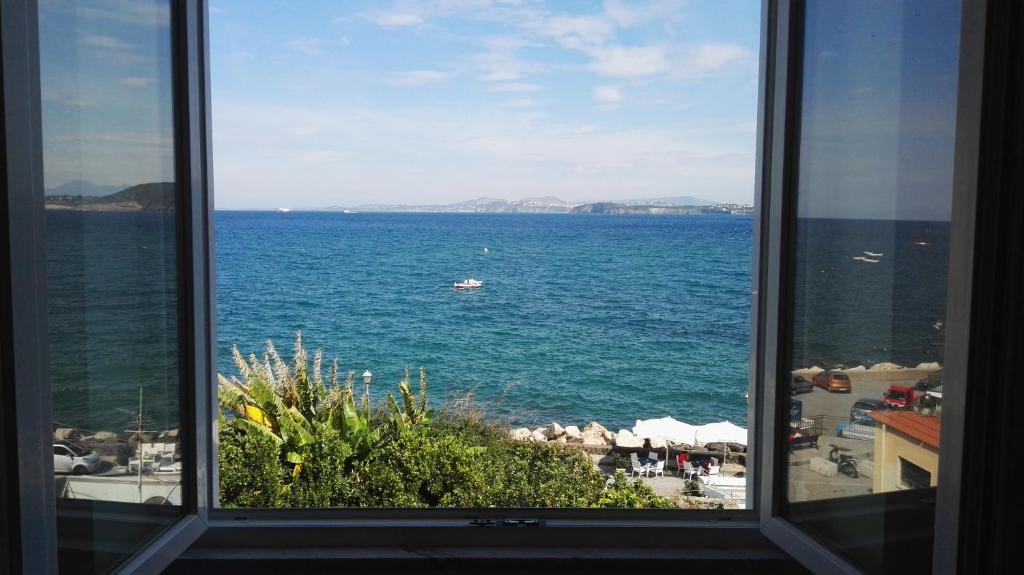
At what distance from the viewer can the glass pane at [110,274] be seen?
75 centimetres

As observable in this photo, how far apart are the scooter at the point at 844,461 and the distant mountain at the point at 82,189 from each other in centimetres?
93

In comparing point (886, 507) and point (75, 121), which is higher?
point (75, 121)

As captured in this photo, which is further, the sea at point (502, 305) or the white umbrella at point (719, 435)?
the white umbrella at point (719, 435)

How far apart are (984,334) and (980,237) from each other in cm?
9

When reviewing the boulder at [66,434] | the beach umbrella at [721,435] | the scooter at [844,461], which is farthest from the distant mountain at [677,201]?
the boulder at [66,434]

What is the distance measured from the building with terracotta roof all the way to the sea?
68 mm

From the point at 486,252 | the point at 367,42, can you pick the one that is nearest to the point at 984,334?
the point at 367,42

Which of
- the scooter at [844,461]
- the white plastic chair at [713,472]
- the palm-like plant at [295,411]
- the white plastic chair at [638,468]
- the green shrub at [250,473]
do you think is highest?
the scooter at [844,461]

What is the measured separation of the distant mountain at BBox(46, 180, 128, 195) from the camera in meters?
0.74

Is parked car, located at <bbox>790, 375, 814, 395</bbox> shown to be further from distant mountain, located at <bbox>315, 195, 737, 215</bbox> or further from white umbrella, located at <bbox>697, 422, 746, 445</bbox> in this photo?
distant mountain, located at <bbox>315, 195, 737, 215</bbox>

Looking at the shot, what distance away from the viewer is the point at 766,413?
1103 mm

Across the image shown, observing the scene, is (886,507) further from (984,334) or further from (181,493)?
(181,493)

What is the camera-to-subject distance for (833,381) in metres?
0.96

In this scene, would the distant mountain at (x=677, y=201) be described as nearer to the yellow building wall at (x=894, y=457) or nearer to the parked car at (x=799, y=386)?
the parked car at (x=799, y=386)
